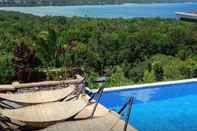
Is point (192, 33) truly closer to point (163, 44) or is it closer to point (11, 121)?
point (163, 44)

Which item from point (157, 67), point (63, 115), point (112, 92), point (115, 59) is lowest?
point (115, 59)

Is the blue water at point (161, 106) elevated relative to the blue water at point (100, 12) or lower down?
elevated

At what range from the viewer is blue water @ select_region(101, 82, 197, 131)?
294 inches

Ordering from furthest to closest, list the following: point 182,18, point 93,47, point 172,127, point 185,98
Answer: point 182,18, point 93,47, point 185,98, point 172,127

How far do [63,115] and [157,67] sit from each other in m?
10.1

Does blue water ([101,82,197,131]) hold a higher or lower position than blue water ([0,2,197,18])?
higher

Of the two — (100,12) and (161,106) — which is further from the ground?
(161,106)

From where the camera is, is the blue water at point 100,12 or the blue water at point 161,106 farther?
the blue water at point 100,12

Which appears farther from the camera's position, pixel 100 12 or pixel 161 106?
pixel 100 12

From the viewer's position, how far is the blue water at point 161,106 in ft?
24.5

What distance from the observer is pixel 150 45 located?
28203 mm

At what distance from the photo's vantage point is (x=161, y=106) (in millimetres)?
8602

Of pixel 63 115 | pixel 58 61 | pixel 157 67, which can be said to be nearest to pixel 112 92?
pixel 63 115

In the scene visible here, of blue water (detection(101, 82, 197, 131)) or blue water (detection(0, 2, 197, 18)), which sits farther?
blue water (detection(0, 2, 197, 18))
